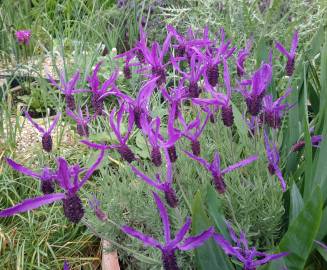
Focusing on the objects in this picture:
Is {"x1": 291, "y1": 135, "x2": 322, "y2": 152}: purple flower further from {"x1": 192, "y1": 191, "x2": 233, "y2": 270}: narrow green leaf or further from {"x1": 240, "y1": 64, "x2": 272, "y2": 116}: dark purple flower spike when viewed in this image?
{"x1": 192, "y1": 191, "x2": 233, "y2": 270}: narrow green leaf

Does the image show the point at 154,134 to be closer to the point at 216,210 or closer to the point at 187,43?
the point at 216,210

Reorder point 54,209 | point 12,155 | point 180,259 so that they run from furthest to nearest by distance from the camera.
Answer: point 12,155 → point 54,209 → point 180,259

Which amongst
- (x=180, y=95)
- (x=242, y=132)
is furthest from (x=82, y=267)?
(x=180, y=95)

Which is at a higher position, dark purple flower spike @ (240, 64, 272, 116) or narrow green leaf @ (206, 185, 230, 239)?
dark purple flower spike @ (240, 64, 272, 116)

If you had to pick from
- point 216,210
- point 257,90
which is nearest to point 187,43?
point 257,90

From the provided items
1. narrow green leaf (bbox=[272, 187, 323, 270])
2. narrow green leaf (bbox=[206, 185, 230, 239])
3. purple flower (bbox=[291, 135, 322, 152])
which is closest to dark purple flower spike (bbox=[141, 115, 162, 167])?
narrow green leaf (bbox=[206, 185, 230, 239])

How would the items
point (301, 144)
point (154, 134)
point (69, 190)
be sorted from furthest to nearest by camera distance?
point (301, 144) → point (154, 134) → point (69, 190)

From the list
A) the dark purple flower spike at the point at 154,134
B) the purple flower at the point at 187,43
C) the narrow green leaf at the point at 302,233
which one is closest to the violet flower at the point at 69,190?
the dark purple flower spike at the point at 154,134

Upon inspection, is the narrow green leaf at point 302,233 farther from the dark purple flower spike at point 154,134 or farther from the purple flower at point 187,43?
the purple flower at point 187,43

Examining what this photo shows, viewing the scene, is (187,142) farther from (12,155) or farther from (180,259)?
(12,155)

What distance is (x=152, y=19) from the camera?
11.1ft

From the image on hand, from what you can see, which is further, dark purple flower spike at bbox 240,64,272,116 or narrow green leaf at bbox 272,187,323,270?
dark purple flower spike at bbox 240,64,272,116

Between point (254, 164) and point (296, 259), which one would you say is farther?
point (254, 164)

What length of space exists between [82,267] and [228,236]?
790 millimetres
